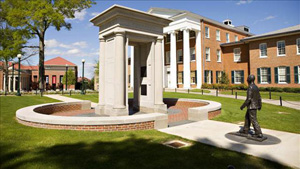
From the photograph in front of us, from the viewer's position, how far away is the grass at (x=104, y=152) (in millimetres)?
4318

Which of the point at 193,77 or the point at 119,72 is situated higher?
the point at 193,77

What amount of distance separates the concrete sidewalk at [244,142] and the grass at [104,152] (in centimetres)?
42

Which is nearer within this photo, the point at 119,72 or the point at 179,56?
the point at 119,72

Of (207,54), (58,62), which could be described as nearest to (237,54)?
(207,54)

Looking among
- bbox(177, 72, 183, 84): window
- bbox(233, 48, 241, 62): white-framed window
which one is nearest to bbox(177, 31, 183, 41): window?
bbox(177, 72, 183, 84): window

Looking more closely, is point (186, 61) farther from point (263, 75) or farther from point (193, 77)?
point (263, 75)

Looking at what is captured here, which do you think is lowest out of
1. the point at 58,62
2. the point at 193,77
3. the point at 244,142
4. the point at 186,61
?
the point at 244,142

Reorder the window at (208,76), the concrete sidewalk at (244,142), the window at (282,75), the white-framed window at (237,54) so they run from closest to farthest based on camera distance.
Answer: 1. the concrete sidewalk at (244,142)
2. the window at (282,75)
3. the window at (208,76)
4. the white-framed window at (237,54)

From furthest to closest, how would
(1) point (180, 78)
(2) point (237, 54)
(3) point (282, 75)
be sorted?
(1) point (180, 78) → (2) point (237, 54) → (3) point (282, 75)

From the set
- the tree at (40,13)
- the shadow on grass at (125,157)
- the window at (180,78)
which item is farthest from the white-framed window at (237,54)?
the shadow on grass at (125,157)

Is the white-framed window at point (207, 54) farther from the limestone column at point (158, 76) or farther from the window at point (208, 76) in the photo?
the limestone column at point (158, 76)

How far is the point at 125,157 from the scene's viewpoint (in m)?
4.70

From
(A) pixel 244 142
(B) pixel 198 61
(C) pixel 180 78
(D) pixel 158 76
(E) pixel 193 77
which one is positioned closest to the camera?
(A) pixel 244 142

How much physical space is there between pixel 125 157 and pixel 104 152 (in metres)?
0.65
